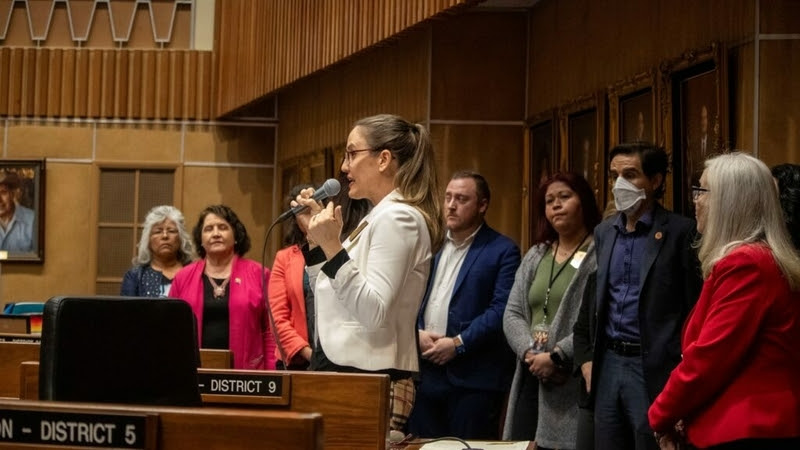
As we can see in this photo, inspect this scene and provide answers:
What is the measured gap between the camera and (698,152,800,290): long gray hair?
3.53 m

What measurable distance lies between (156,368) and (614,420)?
2.34 m

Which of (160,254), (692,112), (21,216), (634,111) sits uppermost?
(634,111)

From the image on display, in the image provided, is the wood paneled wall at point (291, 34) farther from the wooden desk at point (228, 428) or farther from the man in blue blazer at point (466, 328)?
the wooden desk at point (228, 428)

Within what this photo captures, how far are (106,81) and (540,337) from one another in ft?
27.9

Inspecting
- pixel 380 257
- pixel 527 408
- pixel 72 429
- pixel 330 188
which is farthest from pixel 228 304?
pixel 72 429

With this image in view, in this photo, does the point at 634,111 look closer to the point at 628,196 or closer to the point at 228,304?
the point at 628,196

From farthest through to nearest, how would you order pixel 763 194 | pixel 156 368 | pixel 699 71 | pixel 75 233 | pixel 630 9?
1. pixel 75 233
2. pixel 630 9
3. pixel 699 71
4. pixel 763 194
5. pixel 156 368

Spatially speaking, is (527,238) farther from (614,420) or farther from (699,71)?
(614,420)

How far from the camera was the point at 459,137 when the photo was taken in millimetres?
8289

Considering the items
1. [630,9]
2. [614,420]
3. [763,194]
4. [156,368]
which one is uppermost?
[630,9]

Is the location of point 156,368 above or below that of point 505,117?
below

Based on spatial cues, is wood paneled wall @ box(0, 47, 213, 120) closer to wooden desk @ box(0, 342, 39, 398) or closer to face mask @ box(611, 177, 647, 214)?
wooden desk @ box(0, 342, 39, 398)

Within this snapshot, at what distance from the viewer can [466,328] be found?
542 cm

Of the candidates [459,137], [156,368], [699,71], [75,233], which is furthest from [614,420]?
[75,233]
